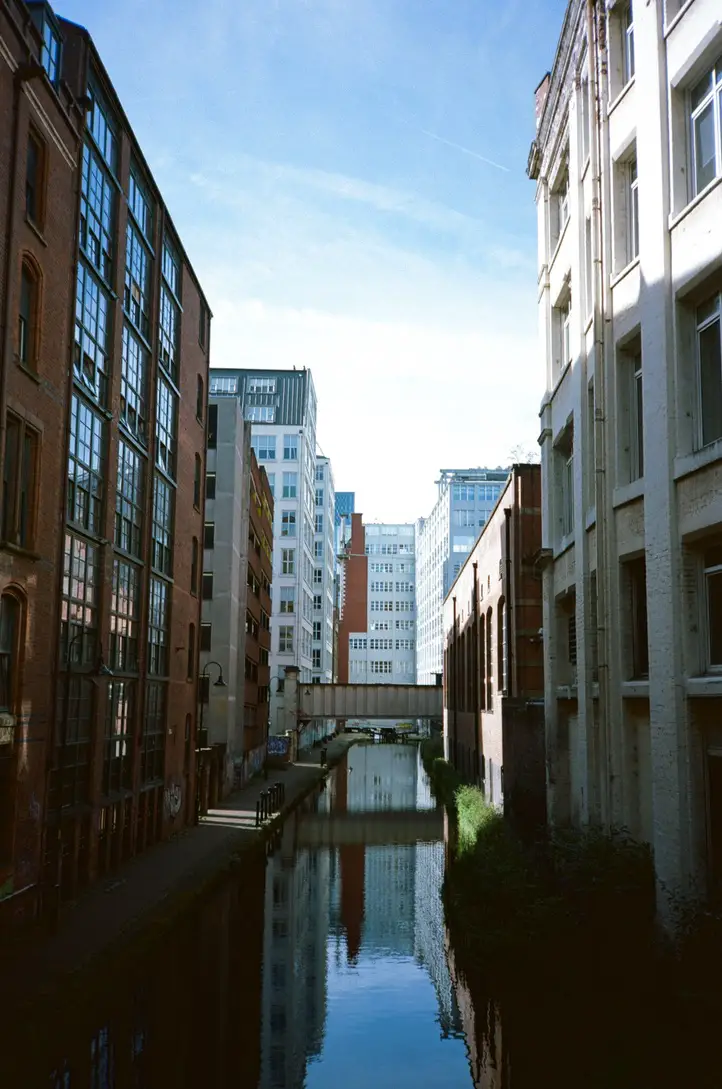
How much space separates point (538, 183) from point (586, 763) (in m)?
13.1

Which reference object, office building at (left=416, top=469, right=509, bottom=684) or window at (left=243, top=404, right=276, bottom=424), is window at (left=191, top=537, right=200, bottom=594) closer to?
window at (left=243, top=404, right=276, bottom=424)

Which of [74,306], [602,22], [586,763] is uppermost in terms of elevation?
[602,22]

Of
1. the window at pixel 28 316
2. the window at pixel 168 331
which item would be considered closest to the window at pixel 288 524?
the window at pixel 168 331

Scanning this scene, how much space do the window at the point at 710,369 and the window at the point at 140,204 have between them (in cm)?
1586

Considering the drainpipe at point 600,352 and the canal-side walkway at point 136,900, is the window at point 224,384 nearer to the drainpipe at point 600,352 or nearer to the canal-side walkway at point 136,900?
the canal-side walkway at point 136,900

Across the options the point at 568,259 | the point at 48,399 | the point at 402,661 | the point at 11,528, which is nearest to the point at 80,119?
the point at 48,399

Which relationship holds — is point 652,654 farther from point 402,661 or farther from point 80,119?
point 402,661

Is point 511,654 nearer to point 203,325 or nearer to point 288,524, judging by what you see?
point 203,325

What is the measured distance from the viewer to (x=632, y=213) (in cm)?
1577

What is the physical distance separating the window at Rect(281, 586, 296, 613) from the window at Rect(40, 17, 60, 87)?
219ft

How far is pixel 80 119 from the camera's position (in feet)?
63.9

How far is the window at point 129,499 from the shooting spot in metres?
23.5

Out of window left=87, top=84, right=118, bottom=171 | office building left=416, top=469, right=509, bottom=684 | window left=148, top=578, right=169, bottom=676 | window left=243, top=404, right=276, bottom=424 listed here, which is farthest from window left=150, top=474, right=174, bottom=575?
office building left=416, top=469, right=509, bottom=684

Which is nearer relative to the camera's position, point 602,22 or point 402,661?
point 602,22
